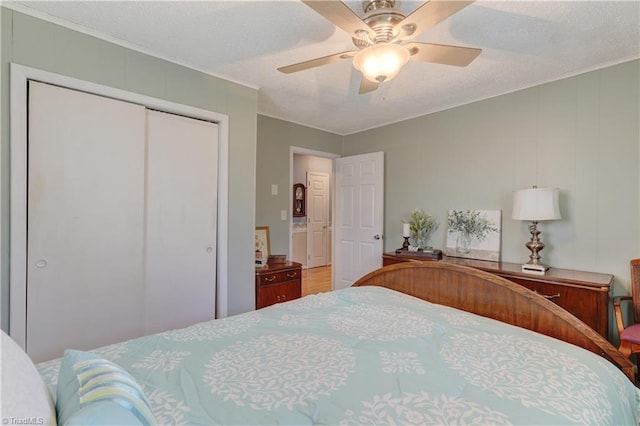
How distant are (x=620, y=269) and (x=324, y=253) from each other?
5.11 meters

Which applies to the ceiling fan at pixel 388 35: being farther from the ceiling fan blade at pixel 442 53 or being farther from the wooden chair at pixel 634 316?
the wooden chair at pixel 634 316

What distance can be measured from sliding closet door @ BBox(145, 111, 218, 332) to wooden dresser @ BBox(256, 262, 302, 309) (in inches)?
18.6

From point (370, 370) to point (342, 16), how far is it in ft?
4.75

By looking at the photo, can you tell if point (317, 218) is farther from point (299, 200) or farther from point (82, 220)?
point (82, 220)

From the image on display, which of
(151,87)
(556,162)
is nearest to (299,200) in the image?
(151,87)

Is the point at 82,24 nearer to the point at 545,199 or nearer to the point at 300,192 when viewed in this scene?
the point at 545,199

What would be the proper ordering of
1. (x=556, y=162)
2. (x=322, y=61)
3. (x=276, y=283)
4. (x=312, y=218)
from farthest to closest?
(x=312, y=218) < (x=276, y=283) < (x=556, y=162) < (x=322, y=61)

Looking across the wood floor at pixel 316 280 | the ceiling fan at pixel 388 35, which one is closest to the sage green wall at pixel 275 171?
the wood floor at pixel 316 280

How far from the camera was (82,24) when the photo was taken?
1.99 metres

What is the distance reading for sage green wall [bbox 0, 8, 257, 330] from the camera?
1811mm

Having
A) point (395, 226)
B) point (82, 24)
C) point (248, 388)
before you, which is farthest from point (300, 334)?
point (395, 226)

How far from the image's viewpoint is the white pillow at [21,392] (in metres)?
0.57

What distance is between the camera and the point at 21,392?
622 mm

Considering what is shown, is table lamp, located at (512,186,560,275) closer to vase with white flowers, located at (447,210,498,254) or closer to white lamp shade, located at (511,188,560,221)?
white lamp shade, located at (511,188,560,221)
